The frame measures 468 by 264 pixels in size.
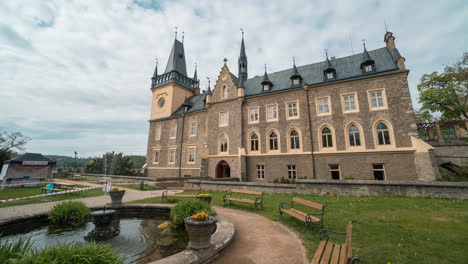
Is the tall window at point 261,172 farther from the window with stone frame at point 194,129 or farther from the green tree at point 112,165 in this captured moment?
the green tree at point 112,165

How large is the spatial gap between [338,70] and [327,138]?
26.5ft

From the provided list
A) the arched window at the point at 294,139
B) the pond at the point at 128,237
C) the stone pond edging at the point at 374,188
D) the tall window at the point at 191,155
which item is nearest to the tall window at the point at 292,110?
the arched window at the point at 294,139

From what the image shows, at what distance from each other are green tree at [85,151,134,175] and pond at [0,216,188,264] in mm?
26864

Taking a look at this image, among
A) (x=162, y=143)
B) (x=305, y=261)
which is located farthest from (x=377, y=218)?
(x=162, y=143)

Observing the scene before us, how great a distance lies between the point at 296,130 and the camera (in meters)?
20.2

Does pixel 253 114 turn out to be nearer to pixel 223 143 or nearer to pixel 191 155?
pixel 223 143

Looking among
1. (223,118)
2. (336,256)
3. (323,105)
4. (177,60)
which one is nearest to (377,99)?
(323,105)

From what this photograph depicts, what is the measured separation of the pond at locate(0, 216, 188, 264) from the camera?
5.11 m

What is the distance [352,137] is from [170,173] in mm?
24480

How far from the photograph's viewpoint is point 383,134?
16.8 m

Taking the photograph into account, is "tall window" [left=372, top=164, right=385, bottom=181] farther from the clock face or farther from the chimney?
the clock face

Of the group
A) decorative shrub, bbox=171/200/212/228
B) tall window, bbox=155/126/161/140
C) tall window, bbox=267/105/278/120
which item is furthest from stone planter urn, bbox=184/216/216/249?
tall window, bbox=155/126/161/140

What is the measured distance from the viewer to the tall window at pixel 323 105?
1931 centimetres

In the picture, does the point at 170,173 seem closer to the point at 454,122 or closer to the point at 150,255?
the point at 150,255
